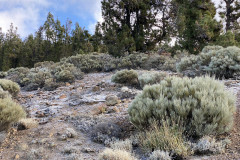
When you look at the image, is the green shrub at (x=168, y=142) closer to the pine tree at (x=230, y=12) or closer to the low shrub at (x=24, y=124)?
the low shrub at (x=24, y=124)

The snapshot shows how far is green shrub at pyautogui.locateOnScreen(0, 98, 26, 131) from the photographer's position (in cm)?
486

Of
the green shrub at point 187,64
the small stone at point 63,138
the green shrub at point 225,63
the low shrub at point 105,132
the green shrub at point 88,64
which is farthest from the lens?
the green shrub at point 88,64

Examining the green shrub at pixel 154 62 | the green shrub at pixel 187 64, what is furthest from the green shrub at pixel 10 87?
the green shrub at pixel 187 64

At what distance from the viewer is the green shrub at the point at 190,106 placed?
4.15 meters

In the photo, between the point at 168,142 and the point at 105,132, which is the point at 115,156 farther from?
the point at 105,132

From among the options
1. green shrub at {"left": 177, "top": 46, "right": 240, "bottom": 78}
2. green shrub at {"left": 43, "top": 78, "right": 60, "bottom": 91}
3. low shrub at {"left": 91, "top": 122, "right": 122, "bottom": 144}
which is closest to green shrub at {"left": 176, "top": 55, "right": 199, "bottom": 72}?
green shrub at {"left": 177, "top": 46, "right": 240, "bottom": 78}

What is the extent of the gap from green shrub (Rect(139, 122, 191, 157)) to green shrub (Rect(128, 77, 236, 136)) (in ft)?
0.84

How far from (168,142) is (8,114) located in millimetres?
3538

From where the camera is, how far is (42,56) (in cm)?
3044

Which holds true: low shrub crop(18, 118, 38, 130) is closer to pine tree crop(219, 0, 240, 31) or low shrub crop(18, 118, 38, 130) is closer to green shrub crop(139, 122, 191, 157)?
green shrub crop(139, 122, 191, 157)

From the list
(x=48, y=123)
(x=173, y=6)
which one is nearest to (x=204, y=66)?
(x=48, y=123)

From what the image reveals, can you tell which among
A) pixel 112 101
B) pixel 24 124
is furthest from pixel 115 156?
pixel 112 101

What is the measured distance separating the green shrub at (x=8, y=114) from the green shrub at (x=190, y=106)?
2.66 m

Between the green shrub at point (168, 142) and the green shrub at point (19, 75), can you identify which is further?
the green shrub at point (19, 75)
